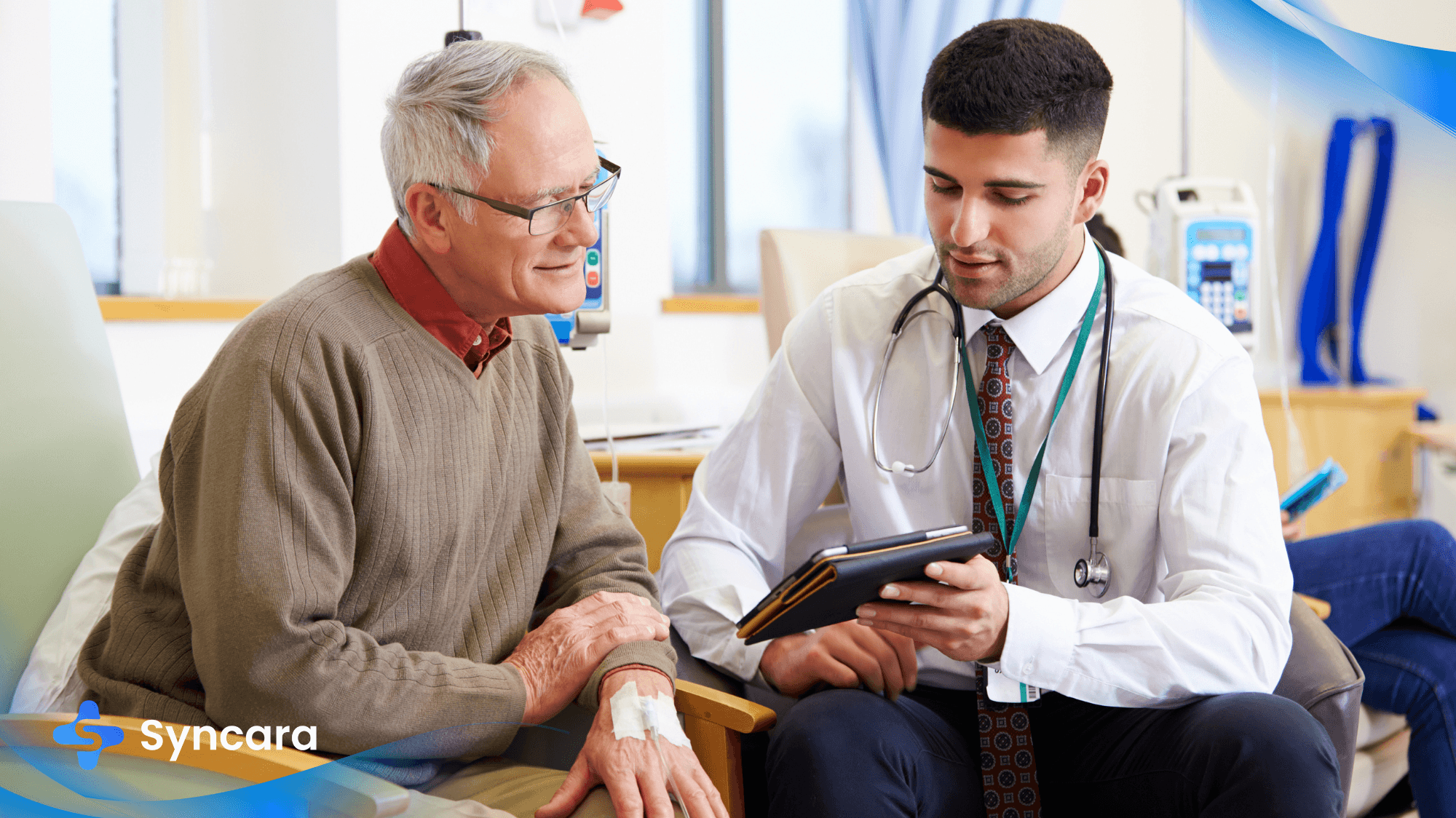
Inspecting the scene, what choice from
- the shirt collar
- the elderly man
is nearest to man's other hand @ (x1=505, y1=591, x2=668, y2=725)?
the elderly man

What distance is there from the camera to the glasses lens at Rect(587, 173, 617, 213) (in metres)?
1.30

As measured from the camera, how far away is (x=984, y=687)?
4.42ft

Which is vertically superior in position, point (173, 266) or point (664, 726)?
point (173, 266)

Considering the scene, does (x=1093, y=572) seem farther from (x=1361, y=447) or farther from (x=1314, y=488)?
(x=1361, y=447)

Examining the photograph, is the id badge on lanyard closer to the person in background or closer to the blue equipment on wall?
the person in background

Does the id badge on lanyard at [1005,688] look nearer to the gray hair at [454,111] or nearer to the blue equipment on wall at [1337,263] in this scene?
the gray hair at [454,111]

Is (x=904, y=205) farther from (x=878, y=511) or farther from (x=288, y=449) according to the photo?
(x=288, y=449)

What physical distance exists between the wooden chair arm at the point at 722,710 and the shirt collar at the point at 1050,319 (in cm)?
57

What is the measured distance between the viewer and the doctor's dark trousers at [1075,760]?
1.12 metres

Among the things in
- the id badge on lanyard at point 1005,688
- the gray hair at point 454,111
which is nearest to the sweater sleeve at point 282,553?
the gray hair at point 454,111

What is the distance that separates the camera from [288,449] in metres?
1.07

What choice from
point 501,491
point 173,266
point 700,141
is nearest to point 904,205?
point 700,141

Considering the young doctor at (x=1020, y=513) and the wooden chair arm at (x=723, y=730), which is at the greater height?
the young doctor at (x=1020, y=513)

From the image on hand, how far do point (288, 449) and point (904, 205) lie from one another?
8.75ft
